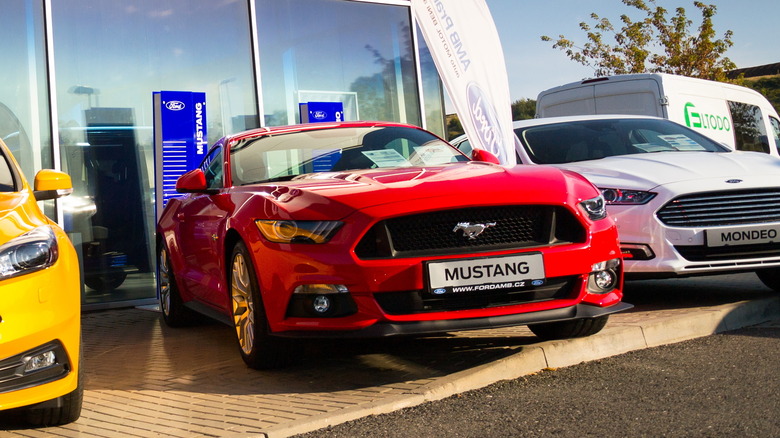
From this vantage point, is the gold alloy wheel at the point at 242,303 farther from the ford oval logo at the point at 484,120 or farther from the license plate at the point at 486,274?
the ford oval logo at the point at 484,120

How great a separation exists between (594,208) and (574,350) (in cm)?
81

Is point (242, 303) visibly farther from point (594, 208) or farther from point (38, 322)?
point (594, 208)

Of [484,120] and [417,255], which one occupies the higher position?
[484,120]

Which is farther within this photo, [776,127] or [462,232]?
[776,127]

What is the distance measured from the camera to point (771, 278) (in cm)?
785

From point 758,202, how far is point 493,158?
1.98 meters

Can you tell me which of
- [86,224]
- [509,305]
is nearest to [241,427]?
[509,305]

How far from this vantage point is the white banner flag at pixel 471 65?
9195 millimetres

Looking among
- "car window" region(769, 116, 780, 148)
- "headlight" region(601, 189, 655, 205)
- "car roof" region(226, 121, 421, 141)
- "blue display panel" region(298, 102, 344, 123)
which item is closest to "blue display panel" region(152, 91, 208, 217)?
"blue display panel" region(298, 102, 344, 123)

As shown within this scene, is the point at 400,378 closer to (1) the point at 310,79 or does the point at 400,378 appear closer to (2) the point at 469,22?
(2) the point at 469,22

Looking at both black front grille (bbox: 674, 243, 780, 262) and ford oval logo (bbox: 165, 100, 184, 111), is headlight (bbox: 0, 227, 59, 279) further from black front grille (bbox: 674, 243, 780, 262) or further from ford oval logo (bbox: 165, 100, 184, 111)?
ford oval logo (bbox: 165, 100, 184, 111)

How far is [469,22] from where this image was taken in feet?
30.9

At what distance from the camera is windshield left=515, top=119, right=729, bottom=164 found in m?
8.49

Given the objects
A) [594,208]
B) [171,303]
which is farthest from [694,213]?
[171,303]
